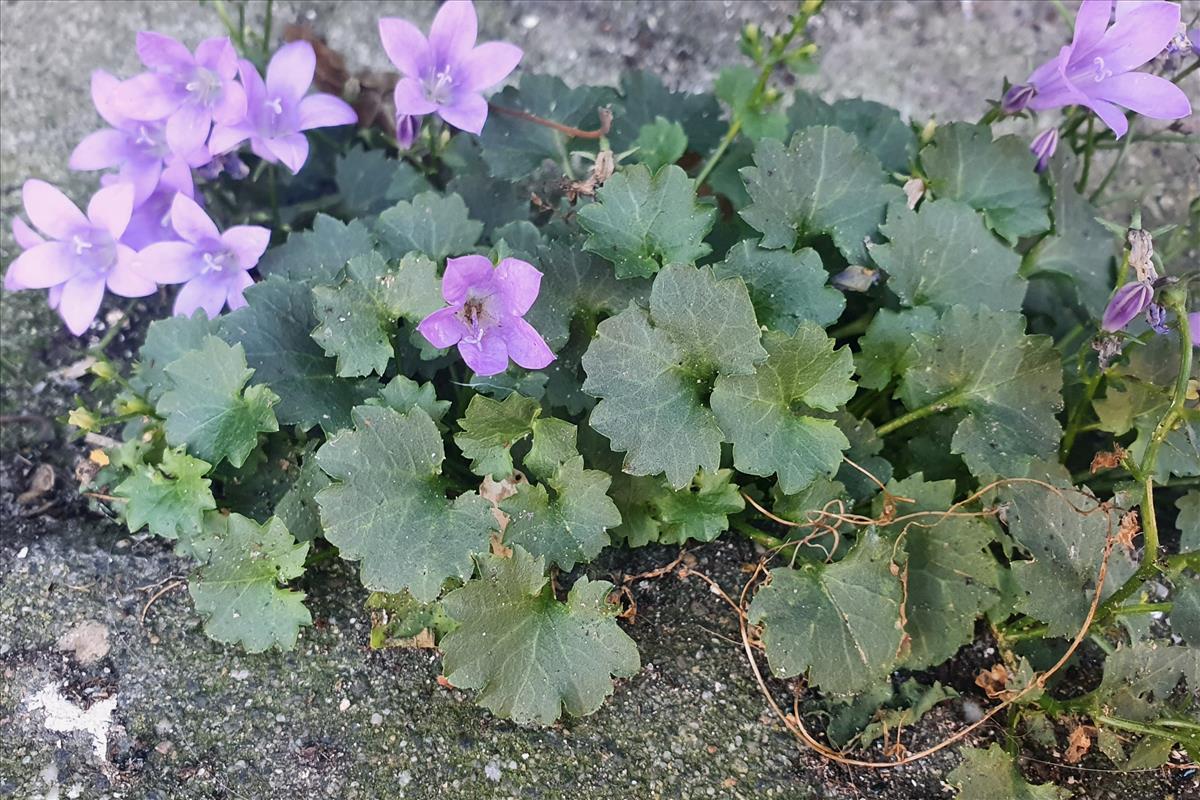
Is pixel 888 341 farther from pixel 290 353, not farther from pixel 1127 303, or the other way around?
pixel 290 353

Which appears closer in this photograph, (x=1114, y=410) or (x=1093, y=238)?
(x=1114, y=410)

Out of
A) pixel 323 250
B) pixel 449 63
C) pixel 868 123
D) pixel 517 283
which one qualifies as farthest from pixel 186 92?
pixel 868 123

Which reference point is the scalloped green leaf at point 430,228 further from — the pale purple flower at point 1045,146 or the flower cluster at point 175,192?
the pale purple flower at point 1045,146

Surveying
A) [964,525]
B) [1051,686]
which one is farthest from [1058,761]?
[964,525]

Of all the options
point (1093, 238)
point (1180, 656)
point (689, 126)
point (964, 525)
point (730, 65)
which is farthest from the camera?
point (730, 65)

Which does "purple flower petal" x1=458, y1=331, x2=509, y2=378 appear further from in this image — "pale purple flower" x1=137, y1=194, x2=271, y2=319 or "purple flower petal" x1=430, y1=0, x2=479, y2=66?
"purple flower petal" x1=430, y1=0, x2=479, y2=66

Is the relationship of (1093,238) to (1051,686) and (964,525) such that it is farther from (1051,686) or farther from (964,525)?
(1051,686)
